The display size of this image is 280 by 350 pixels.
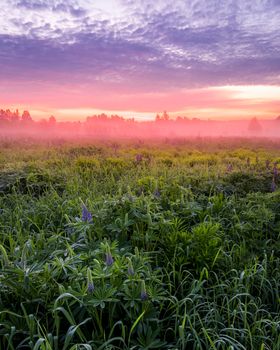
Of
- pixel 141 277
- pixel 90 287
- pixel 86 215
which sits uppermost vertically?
pixel 86 215

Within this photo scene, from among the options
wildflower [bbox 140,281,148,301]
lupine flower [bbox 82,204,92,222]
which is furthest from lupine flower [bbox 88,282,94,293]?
lupine flower [bbox 82,204,92,222]

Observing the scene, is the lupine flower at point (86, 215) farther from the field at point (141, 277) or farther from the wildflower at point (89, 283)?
the wildflower at point (89, 283)

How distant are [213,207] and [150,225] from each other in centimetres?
134

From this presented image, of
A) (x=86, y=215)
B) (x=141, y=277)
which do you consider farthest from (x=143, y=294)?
(x=86, y=215)

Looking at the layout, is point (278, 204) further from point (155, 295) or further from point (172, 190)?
point (155, 295)

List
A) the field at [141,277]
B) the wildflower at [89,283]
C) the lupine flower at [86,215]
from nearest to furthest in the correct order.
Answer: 1. the wildflower at [89,283]
2. the field at [141,277]
3. the lupine flower at [86,215]

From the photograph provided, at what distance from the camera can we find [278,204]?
13.5ft

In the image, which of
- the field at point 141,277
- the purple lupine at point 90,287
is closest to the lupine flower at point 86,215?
the field at point 141,277

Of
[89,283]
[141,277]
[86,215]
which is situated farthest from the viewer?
[86,215]

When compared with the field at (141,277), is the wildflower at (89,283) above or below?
above

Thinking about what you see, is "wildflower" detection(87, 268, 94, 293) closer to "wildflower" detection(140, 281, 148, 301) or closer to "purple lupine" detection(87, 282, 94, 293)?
"purple lupine" detection(87, 282, 94, 293)

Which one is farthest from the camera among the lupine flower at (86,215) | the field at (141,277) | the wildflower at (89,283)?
the lupine flower at (86,215)

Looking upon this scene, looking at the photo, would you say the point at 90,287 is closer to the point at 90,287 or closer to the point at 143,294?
the point at 90,287

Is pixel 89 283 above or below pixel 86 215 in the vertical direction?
below
